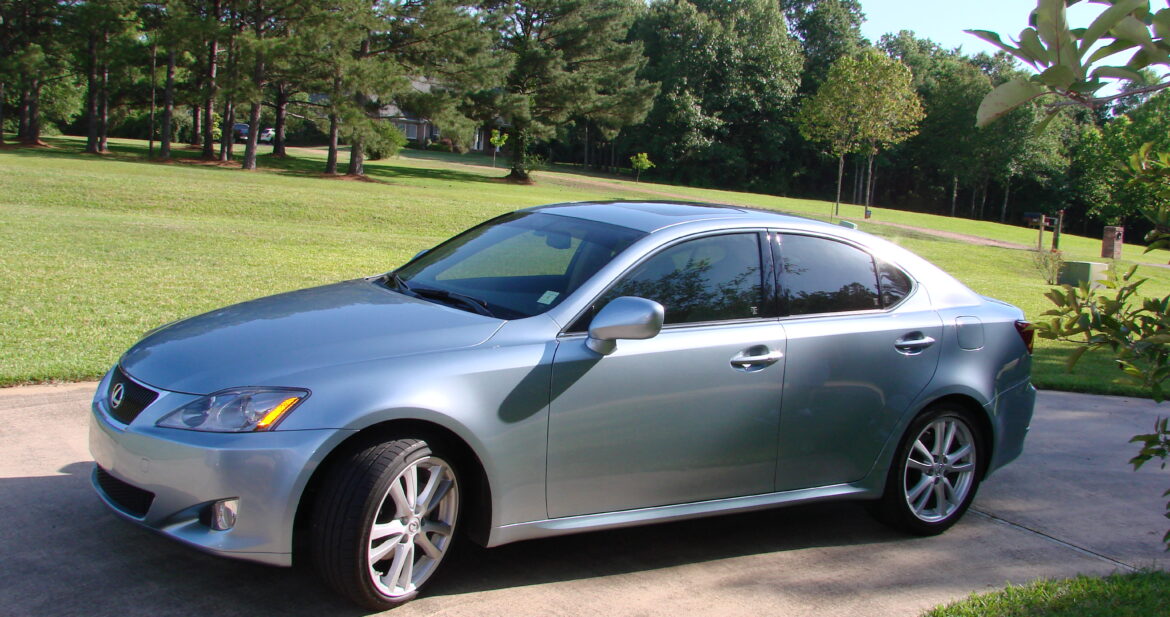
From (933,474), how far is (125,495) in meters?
3.86

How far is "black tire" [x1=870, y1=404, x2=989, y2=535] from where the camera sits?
503 centimetres

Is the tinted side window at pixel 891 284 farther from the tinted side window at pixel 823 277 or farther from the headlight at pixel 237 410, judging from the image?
the headlight at pixel 237 410

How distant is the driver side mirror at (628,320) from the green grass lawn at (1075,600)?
5.45ft

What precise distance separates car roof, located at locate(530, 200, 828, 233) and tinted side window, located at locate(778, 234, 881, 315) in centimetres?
16

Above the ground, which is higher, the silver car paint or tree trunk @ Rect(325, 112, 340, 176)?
tree trunk @ Rect(325, 112, 340, 176)

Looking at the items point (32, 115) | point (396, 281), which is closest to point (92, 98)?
point (32, 115)

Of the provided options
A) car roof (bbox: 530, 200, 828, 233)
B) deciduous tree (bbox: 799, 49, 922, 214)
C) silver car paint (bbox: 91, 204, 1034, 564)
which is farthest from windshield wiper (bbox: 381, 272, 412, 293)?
deciduous tree (bbox: 799, 49, 922, 214)

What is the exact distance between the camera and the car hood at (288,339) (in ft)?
12.4

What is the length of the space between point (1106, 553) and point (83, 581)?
481 cm

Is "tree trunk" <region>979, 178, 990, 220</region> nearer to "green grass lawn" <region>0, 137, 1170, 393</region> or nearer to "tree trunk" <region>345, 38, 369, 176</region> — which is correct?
"green grass lawn" <region>0, 137, 1170, 393</region>

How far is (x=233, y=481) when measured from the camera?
3.51m

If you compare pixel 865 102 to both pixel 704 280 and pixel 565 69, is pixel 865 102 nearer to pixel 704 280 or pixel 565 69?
pixel 565 69

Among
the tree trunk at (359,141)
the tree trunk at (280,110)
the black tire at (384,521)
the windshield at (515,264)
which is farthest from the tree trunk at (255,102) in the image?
the black tire at (384,521)

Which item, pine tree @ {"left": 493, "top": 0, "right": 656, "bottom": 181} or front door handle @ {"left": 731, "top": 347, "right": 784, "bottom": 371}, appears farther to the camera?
pine tree @ {"left": 493, "top": 0, "right": 656, "bottom": 181}
